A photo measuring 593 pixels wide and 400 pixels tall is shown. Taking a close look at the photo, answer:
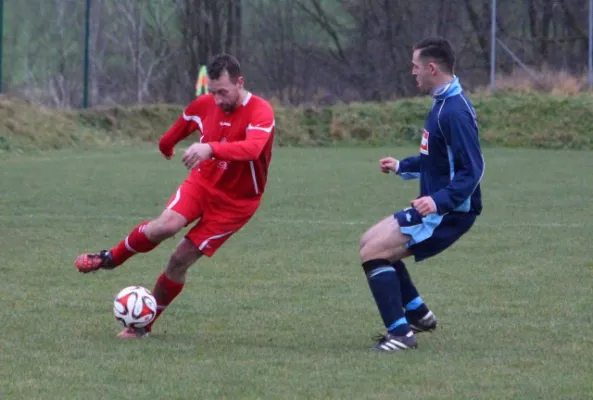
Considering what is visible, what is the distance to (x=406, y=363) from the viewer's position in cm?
550

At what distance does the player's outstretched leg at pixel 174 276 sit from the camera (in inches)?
250

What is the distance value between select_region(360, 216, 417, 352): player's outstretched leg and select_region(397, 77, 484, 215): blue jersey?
0.94 ft

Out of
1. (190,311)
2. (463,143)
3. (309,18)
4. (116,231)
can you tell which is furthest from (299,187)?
(309,18)

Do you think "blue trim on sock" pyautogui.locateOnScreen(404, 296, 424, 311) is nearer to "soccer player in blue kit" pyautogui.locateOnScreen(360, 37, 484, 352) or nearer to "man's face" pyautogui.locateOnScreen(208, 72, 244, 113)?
"soccer player in blue kit" pyautogui.locateOnScreen(360, 37, 484, 352)

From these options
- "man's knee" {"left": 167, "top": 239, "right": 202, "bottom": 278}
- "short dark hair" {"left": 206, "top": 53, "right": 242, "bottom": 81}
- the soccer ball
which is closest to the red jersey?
"short dark hair" {"left": 206, "top": 53, "right": 242, "bottom": 81}

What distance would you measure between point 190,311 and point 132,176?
31.5 feet

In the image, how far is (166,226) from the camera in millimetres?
6203

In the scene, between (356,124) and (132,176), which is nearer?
(132,176)

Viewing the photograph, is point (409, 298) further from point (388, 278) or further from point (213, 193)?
point (213, 193)

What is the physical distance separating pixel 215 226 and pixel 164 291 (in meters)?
0.49

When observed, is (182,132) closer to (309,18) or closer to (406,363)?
(406,363)

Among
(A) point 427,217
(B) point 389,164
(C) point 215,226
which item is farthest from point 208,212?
(A) point 427,217

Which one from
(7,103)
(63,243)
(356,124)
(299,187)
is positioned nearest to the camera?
(63,243)

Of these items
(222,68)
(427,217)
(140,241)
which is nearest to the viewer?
(427,217)
